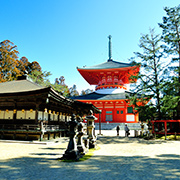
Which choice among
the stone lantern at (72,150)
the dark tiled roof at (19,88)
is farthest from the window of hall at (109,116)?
the stone lantern at (72,150)

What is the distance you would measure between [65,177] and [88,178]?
62cm

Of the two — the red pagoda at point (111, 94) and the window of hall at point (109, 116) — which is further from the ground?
the red pagoda at point (111, 94)

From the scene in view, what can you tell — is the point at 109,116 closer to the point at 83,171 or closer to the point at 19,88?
the point at 19,88

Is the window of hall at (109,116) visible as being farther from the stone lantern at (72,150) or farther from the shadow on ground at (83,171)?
the shadow on ground at (83,171)

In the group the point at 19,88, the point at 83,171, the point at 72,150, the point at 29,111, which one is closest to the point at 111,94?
the point at 29,111

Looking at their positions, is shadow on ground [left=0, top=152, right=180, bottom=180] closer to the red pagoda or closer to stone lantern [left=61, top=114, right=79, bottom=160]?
stone lantern [left=61, top=114, right=79, bottom=160]

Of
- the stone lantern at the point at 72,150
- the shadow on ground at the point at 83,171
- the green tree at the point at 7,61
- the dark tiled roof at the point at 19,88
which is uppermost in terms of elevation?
the green tree at the point at 7,61

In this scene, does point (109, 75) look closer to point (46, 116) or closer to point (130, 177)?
point (46, 116)

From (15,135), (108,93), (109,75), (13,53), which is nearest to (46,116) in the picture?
(15,135)

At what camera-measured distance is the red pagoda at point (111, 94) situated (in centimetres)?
2989

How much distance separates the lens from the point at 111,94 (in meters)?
32.6

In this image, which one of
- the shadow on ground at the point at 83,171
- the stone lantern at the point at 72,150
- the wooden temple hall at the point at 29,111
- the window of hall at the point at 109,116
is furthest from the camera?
the window of hall at the point at 109,116

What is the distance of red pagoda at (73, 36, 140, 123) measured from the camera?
2989cm

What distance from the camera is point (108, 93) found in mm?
34000
